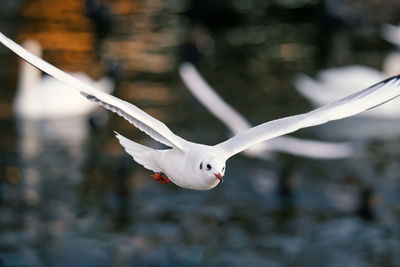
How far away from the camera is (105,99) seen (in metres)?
9.09

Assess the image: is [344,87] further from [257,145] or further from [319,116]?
[319,116]

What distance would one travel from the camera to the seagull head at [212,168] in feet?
29.7

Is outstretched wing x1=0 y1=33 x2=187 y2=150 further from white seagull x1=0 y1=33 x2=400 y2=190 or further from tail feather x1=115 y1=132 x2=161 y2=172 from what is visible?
tail feather x1=115 y1=132 x2=161 y2=172

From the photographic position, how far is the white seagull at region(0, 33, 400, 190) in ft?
29.7

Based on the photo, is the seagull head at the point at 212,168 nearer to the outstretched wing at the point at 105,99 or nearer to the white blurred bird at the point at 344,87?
the outstretched wing at the point at 105,99

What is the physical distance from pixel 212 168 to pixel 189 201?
36.1 feet

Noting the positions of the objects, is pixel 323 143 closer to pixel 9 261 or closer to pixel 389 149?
pixel 389 149

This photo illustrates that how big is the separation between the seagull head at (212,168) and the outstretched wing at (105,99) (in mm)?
521

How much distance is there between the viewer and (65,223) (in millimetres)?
18953

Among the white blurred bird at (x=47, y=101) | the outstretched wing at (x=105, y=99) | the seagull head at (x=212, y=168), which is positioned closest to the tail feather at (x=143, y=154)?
the outstretched wing at (x=105, y=99)

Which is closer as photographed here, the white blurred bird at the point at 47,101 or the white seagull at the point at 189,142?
the white seagull at the point at 189,142

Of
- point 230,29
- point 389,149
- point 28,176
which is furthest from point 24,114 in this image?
point 230,29

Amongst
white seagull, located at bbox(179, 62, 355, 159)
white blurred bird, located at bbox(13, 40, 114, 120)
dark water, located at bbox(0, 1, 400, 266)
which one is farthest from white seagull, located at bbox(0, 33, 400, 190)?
white blurred bird, located at bbox(13, 40, 114, 120)

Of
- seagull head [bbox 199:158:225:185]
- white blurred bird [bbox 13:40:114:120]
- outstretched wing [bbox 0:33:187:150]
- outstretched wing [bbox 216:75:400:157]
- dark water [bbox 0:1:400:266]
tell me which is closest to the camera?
outstretched wing [bbox 0:33:187:150]
